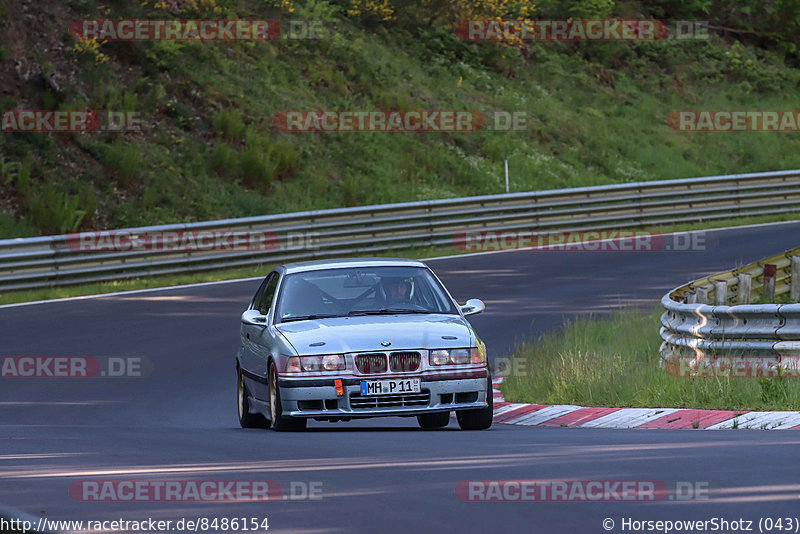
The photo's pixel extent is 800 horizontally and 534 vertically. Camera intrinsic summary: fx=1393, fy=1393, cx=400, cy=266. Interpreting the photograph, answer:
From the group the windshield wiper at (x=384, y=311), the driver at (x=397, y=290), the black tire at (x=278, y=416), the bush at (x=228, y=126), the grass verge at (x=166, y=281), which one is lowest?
the grass verge at (x=166, y=281)

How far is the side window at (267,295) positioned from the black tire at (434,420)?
5.59 ft

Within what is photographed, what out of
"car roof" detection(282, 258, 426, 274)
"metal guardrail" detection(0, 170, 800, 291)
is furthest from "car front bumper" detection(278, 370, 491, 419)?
"metal guardrail" detection(0, 170, 800, 291)

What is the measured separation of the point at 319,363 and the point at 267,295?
1.89m

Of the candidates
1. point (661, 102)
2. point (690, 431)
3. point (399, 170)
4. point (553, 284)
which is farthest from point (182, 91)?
point (690, 431)

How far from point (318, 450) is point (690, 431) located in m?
2.87

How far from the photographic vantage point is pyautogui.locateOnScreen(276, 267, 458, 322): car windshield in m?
11.9

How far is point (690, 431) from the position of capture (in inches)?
407

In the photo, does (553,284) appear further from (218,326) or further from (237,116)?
(237,116)

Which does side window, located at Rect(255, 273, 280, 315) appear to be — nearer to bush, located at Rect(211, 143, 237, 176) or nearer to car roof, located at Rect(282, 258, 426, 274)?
car roof, located at Rect(282, 258, 426, 274)

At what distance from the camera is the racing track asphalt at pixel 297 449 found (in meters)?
6.45

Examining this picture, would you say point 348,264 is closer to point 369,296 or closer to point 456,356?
point 369,296

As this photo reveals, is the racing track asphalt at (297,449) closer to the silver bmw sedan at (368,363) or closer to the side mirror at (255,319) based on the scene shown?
the silver bmw sedan at (368,363)

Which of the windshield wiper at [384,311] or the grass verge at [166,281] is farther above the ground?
the windshield wiper at [384,311]

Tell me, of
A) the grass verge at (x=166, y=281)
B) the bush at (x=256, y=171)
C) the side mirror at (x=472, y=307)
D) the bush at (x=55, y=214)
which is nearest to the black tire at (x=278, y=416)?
the side mirror at (x=472, y=307)
